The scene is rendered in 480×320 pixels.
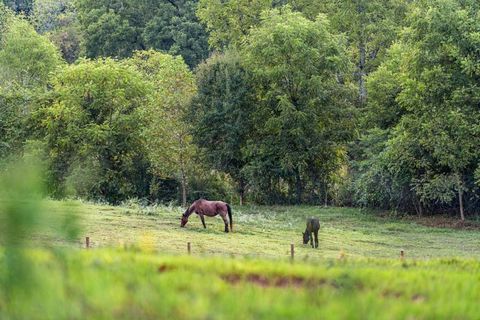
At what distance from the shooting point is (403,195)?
38.0 m

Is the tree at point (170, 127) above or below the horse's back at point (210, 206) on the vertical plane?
above

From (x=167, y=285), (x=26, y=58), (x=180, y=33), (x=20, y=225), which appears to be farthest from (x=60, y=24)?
(x=20, y=225)

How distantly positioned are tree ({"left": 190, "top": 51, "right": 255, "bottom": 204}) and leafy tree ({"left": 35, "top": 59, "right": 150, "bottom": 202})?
148 inches

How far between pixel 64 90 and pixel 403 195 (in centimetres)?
2076

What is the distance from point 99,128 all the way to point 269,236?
20.2 meters

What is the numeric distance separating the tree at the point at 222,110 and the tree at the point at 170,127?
0.67m

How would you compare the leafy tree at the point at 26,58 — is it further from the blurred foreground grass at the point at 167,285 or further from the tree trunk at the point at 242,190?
the blurred foreground grass at the point at 167,285

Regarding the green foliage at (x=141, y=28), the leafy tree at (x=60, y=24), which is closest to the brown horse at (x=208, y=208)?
the green foliage at (x=141, y=28)

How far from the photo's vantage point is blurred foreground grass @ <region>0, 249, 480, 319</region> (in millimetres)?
5113

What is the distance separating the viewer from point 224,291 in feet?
19.5

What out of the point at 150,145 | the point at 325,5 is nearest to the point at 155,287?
the point at 150,145

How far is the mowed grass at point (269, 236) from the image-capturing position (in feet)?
68.0

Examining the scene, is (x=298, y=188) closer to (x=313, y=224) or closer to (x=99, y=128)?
(x=99, y=128)

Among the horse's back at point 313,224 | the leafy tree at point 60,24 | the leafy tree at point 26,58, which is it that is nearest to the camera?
the horse's back at point 313,224
